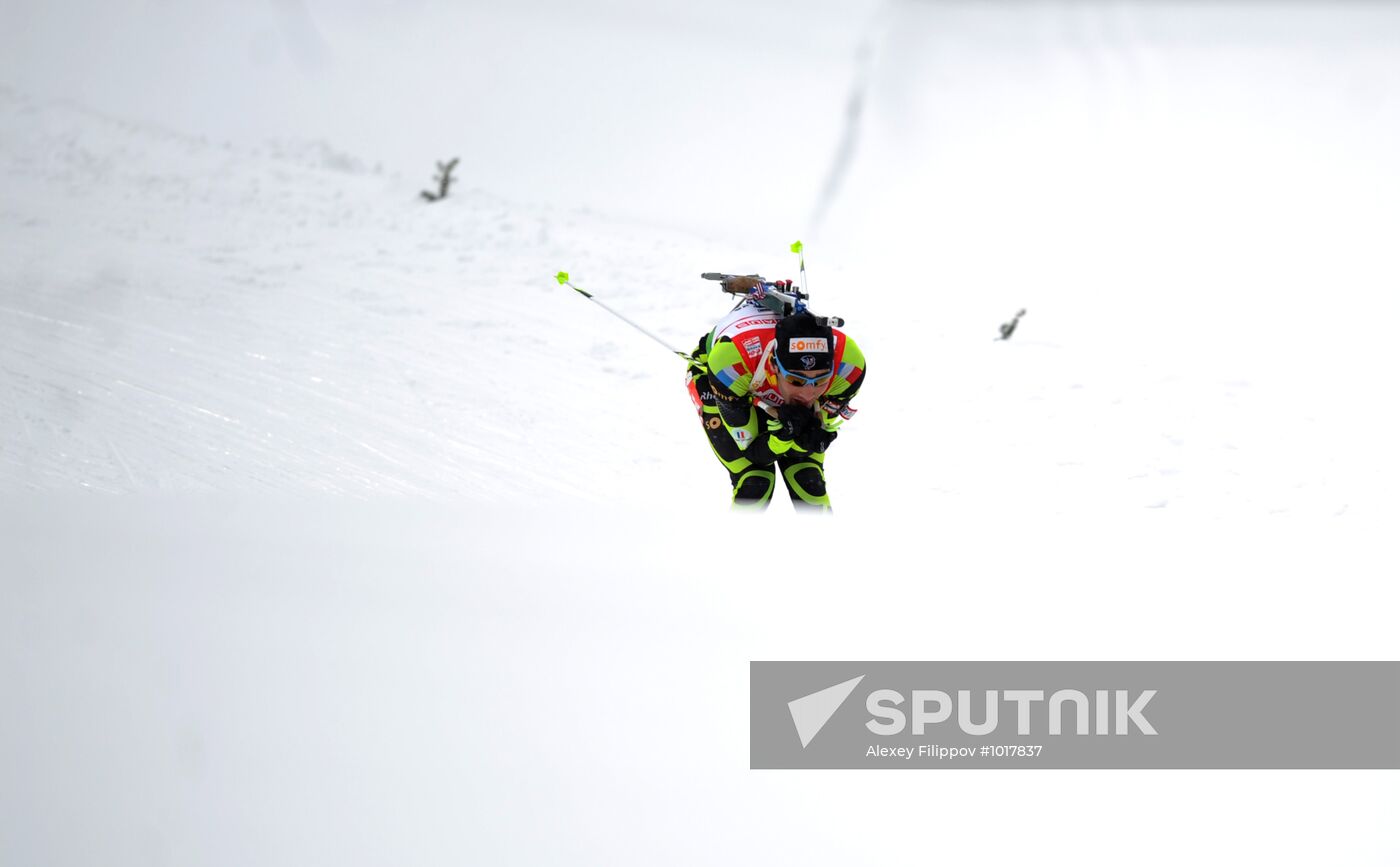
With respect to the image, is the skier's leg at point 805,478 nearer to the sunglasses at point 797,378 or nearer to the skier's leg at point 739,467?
the skier's leg at point 739,467

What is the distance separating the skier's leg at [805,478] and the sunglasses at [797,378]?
0.42 meters

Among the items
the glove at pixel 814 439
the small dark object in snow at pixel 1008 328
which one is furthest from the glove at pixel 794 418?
the small dark object in snow at pixel 1008 328

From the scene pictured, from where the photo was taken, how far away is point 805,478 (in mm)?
5289

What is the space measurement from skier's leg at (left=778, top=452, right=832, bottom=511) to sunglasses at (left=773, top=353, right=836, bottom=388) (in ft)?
1.38

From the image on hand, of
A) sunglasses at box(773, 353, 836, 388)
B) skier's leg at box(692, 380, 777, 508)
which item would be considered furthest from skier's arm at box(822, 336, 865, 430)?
skier's leg at box(692, 380, 777, 508)

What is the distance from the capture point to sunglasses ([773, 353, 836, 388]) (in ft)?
16.1

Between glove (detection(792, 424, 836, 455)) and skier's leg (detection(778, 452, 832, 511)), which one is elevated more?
glove (detection(792, 424, 836, 455))

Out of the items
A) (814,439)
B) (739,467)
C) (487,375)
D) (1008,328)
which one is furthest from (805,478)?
(1008,328)

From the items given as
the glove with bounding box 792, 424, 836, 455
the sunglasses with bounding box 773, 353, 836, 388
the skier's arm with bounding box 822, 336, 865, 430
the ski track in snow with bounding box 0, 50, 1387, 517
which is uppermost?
the ski track in snow with bounding box 0, 50, 1387, 517

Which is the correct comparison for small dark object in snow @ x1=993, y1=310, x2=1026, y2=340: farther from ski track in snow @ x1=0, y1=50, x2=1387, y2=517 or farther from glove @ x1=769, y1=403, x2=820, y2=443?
glove @ x1=769, y1=403, x2=820, y2=443

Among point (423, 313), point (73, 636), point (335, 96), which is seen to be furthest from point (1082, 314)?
point (335, 96)

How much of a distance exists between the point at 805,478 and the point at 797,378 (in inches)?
22.1

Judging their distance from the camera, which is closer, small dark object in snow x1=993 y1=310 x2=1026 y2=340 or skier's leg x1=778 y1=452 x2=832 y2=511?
skier's leg x1=778 y1=452 x2=832 y2=511

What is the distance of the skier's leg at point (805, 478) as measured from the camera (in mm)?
5285
